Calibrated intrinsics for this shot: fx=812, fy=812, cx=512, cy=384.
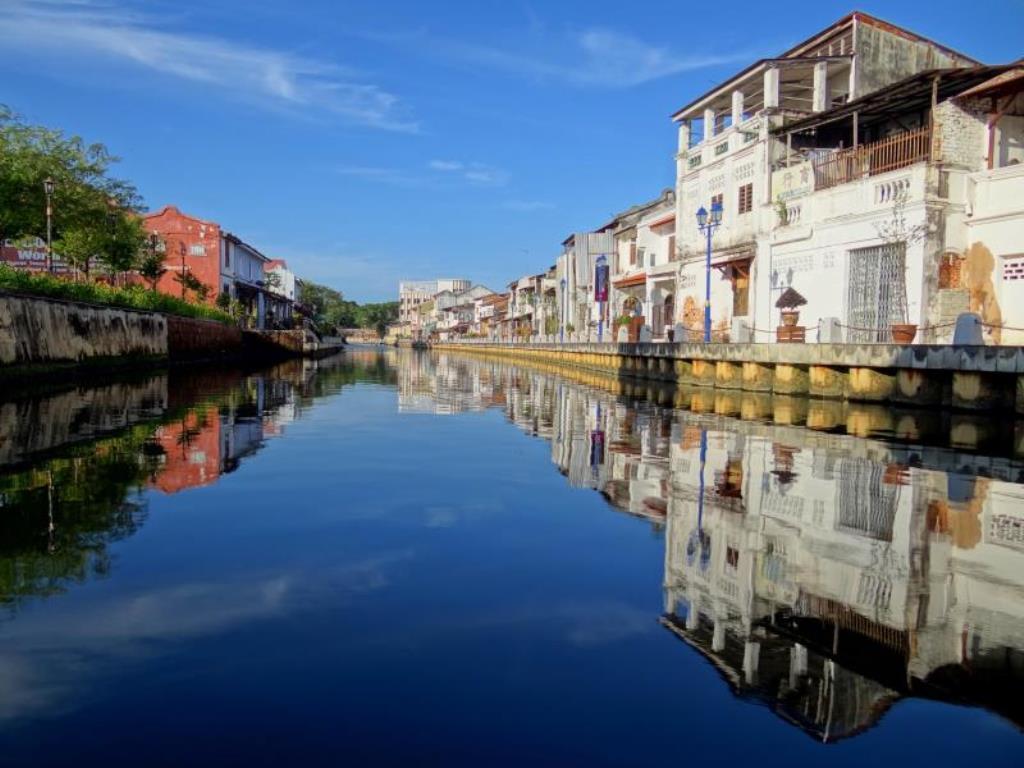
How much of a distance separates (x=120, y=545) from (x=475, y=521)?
2.47 meters

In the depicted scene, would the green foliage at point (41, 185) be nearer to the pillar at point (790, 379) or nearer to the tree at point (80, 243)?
the tree at point (80, 243)

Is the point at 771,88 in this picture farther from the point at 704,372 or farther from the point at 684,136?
the point at 704,372

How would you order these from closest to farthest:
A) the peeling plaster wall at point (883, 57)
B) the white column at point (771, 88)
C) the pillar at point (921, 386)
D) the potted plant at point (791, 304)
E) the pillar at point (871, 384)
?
the pillar at point (921, 386) → the pillar at point (871, 384) → the potted plant at point (791, 304) → the peeling plaster wall at point (883, 57) → the white column at point (771, 88)

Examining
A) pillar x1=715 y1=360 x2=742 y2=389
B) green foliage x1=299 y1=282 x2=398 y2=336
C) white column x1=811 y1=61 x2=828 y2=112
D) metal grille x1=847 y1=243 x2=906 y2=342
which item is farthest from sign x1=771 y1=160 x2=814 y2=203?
green foliage x1=299 y1=282 x2=398 y2=336

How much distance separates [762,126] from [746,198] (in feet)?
8.83

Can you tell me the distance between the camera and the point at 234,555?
5125mm

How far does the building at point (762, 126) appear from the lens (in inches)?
1030

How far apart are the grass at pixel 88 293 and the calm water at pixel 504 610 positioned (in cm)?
1255

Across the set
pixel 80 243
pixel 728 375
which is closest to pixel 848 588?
pixel 728 375

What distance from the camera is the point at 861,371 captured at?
1762 cm

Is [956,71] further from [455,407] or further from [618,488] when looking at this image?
[618,488]

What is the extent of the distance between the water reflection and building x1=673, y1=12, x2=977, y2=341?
14.7m

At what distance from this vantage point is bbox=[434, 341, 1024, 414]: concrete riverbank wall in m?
14.5

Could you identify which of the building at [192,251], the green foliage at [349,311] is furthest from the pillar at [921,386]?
the green foliage at [349,311]
